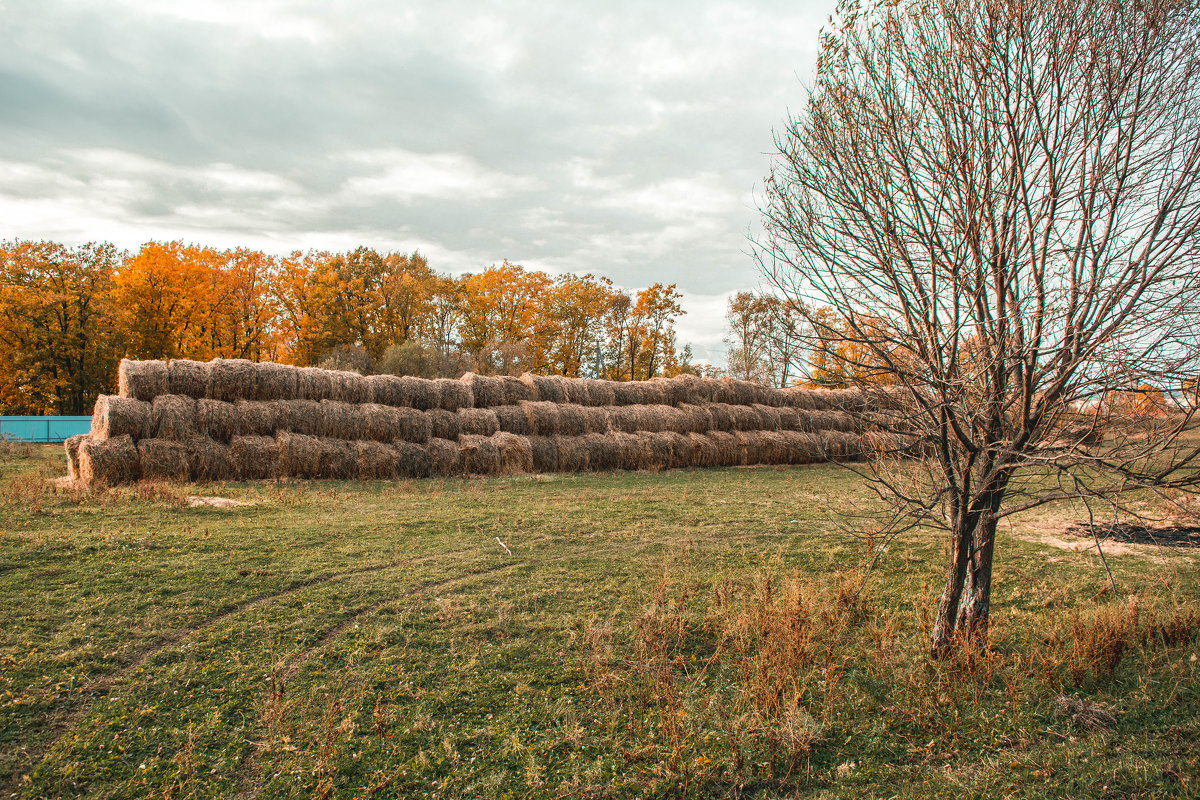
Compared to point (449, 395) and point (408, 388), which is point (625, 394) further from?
point (408, 388)

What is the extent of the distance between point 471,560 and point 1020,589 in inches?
255

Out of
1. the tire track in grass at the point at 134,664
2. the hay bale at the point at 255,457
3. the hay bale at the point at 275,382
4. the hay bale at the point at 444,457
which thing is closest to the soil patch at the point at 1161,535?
the tire track in grass at the point at 134,664

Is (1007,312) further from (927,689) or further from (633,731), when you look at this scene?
(633,731)

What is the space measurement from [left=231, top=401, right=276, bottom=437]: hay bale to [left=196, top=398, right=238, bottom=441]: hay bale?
4 cm

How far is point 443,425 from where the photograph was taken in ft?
54.1

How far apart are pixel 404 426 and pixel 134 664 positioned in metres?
11.6

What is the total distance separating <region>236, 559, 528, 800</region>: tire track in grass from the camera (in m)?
3.46

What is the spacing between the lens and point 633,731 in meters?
4.12

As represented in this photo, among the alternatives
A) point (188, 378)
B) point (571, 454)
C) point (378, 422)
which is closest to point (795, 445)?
point (571, 454)


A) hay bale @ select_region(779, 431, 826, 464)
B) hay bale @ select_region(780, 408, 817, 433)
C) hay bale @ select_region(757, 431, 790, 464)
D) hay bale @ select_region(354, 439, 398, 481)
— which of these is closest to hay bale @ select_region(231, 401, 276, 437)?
hay bale @ select_region(354, 439, 398, 481)

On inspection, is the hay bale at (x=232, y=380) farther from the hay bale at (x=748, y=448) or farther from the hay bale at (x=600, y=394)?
the hay bale at (x=748, y=448)

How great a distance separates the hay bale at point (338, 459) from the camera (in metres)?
14.3

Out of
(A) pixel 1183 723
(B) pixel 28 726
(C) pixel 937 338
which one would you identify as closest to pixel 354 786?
(B) pixel 28 726

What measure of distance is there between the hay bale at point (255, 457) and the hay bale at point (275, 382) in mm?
1254
